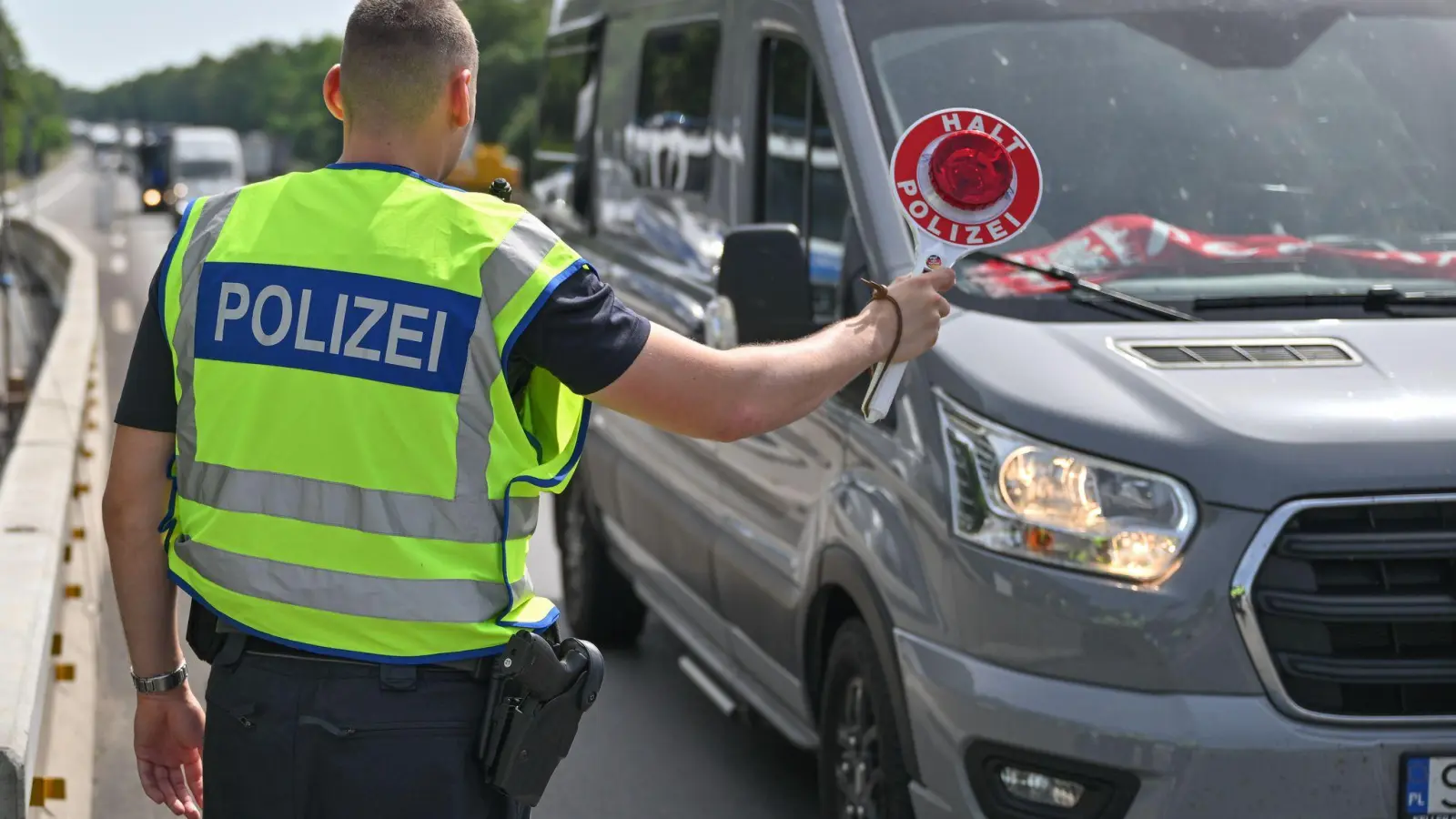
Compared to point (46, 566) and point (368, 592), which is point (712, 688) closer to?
point (46, 566)

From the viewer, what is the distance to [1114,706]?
12.2 feet

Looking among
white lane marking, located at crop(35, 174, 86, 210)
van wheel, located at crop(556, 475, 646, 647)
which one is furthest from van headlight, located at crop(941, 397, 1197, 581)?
white lane marking, located at crop(35, 174, 86, 210)

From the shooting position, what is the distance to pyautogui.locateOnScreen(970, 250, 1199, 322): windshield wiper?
4.25 m

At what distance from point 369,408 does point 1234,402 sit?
71.6 inches

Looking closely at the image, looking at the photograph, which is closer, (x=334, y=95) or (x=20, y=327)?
(x=334, y=95)

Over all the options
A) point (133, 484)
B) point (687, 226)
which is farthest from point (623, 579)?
point (133, 484)

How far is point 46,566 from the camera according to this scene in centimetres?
560

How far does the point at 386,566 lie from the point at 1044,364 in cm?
169

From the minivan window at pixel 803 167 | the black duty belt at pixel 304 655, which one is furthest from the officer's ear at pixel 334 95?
the minivan window at pixel 803 167

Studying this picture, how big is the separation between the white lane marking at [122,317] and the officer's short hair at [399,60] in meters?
18.7

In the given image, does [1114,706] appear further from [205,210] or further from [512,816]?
[205,210]

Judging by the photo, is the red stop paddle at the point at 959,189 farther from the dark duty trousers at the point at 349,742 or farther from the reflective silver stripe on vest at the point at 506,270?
the dark duty trousers at the point at 349,742

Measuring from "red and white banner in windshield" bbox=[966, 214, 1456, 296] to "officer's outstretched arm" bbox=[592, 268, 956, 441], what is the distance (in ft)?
4.95

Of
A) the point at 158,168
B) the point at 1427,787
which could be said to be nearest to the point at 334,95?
the point at 1427,787
